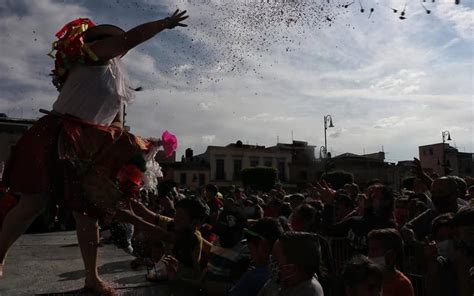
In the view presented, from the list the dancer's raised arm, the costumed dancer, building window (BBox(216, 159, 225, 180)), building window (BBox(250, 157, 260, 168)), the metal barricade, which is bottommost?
the metal barricade

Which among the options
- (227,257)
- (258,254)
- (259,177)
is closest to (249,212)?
(227,257)

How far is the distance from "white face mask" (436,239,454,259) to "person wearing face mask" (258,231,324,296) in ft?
5.28

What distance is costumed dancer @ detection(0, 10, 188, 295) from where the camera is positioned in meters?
2.93

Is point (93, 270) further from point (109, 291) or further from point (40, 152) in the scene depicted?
point (40, 152)

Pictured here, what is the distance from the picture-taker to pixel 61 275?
366 cm

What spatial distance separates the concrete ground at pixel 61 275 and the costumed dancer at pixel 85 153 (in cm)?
24

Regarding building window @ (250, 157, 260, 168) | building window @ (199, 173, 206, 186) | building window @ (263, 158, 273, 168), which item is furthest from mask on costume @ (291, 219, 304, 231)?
building window @ (263, 158, 273, 168)

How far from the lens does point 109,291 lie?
9.80ft

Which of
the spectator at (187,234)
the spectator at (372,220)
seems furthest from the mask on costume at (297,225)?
the spectator at (187,234)

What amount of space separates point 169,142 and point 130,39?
2.98 ft

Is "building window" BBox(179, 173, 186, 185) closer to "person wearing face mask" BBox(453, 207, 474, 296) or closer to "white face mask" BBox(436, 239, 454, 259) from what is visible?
"white face mask" BBox(436, 239, 454, 259)

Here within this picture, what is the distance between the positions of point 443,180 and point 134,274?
3.55 meters

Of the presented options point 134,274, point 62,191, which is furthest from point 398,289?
point 62,191

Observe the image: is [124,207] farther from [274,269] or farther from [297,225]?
[297,225]
